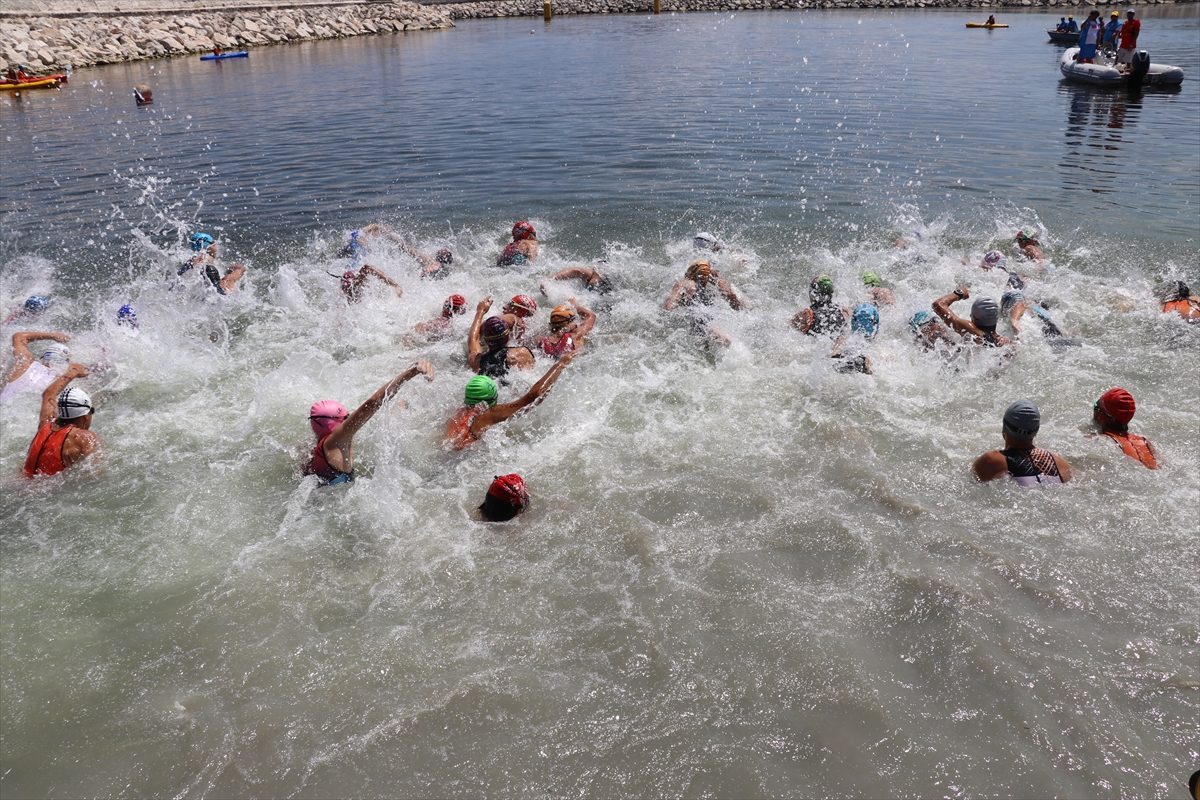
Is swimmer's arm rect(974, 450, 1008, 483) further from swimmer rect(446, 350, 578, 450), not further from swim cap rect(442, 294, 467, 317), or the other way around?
swim cap rect(442, 294, 467, 317)

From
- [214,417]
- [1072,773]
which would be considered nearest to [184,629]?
[214,417]

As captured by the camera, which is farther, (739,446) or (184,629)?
(739,446)

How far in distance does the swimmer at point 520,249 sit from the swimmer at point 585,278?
2.16ft

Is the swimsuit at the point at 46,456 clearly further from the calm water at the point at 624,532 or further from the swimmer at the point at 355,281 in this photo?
the swimmer at the point at 355,281

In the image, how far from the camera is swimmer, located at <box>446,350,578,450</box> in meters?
6.78

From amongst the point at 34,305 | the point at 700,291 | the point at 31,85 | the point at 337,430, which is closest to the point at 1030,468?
the point at 700,291

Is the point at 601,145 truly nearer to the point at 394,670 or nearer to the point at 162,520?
the point at 162,520

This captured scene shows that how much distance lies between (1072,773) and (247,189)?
17.4m

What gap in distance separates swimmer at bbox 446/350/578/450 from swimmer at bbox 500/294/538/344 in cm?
211

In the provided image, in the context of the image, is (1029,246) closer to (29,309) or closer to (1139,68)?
(29,309)

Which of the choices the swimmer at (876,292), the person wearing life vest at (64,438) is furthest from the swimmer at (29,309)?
the swimmer at (876,292)

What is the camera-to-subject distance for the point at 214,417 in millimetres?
7746

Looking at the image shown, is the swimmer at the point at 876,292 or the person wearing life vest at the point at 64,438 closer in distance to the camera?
the person wearing life vest at the point at 64,438

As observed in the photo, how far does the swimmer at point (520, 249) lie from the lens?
37.7 feet
